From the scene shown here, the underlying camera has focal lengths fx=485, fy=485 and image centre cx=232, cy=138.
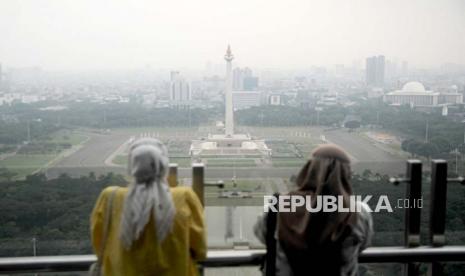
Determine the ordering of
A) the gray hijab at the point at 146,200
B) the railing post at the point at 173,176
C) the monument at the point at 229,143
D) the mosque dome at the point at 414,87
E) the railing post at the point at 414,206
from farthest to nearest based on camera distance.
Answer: the mosque dome at the point at 414,87 → the monument at the point at 229,143 → the railing post at the point at 414,206 → the railing post at the point at 173,176 → the gray hijab at the point at 146,200

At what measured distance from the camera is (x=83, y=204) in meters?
1.98

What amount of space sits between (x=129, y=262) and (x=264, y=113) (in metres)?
6.39

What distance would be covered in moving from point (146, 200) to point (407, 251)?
0.85 meters

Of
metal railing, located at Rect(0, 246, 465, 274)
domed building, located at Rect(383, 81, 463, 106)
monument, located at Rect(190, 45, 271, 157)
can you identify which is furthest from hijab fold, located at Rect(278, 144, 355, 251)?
domed building, located at Rect(383, 81, 463, 106)

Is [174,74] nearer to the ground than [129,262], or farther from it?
farther from it

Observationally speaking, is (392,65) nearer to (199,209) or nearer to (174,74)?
(174,74)

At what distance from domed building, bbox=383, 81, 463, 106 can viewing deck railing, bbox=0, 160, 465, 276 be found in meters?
3.47

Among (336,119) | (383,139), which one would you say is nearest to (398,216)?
(383,139)

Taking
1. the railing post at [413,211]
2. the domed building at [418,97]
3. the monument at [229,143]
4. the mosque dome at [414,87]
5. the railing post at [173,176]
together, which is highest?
the mosque dome at [414,87]

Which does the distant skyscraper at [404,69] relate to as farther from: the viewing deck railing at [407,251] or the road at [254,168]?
the viewing deck railing at [407,251]

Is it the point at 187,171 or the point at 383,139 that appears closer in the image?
the point at 187,171

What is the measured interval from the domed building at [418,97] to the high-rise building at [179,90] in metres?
3.62

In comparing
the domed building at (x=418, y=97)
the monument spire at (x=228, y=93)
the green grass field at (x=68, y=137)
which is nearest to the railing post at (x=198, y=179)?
the green grass field at (x=68, y=137)

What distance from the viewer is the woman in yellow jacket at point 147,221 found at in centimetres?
115
